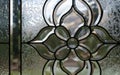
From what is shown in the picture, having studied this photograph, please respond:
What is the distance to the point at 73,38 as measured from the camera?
5.24 feet

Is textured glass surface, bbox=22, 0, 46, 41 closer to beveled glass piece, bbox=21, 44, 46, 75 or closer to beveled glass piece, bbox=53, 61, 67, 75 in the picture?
beveled glass piece, bbox=21, 44, 46, 75

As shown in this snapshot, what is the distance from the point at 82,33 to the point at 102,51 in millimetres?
137

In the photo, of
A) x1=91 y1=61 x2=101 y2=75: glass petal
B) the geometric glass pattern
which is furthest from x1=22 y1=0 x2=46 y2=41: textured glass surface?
x1=91 y1=61 x2=101 y2=75: glass petal

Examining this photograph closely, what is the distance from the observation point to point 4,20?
1.64 m

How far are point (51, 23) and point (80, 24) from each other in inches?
5.9

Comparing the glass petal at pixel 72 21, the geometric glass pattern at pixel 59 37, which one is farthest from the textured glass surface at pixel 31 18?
the glass petal at pixel 72 21

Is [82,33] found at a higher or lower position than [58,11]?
lower

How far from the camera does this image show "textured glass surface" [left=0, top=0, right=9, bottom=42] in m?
1.64

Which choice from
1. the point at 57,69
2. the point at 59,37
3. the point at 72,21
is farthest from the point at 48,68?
the point at 72,21

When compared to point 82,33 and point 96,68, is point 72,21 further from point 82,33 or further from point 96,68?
point 96,68

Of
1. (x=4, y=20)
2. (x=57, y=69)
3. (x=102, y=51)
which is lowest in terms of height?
(x=57, y=69)

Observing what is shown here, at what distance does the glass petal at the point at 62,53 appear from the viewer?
160 centimetres

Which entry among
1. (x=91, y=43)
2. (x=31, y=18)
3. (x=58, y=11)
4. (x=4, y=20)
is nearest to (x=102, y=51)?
(x=91, y=43)

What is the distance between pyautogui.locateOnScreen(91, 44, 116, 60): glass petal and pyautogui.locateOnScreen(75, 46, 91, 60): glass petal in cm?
3
